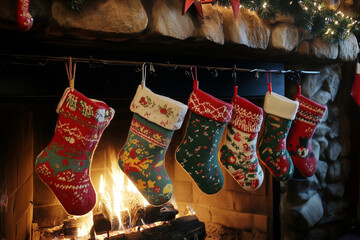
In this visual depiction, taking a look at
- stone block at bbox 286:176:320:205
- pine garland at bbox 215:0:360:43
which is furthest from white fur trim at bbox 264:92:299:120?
stone block at bbox 286:176:320:205

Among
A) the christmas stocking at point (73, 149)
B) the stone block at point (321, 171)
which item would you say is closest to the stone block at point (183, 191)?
the stone block at point (321, 171)

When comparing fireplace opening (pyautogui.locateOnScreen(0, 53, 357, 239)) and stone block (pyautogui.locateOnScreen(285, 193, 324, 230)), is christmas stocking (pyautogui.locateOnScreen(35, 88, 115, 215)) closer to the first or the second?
fireplace opening (pyautogui.locateOnScreen(0, 53, 357, 239))

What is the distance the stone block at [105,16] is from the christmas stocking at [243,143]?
1.98ft

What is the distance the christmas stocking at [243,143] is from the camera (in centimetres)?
146

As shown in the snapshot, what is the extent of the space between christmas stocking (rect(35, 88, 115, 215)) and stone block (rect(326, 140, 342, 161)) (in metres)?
1.64

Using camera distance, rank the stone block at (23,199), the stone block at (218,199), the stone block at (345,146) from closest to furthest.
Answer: the stone block at (23,199) < the stone block at (218,199) < the stone block at (345,146)

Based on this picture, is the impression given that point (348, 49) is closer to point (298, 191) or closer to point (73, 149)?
point (298, 191)

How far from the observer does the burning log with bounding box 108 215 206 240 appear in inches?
64.1

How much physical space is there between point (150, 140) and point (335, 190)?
63.8 inches

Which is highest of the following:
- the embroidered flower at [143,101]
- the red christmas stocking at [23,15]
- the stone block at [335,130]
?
the red christmas stocking at [23,15]

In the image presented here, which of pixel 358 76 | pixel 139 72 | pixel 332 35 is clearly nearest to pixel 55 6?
pixel 139 72

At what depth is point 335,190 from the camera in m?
2.23

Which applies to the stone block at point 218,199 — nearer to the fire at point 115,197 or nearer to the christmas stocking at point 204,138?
the fire at point 115,197

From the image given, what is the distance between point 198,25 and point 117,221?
1.12 m
